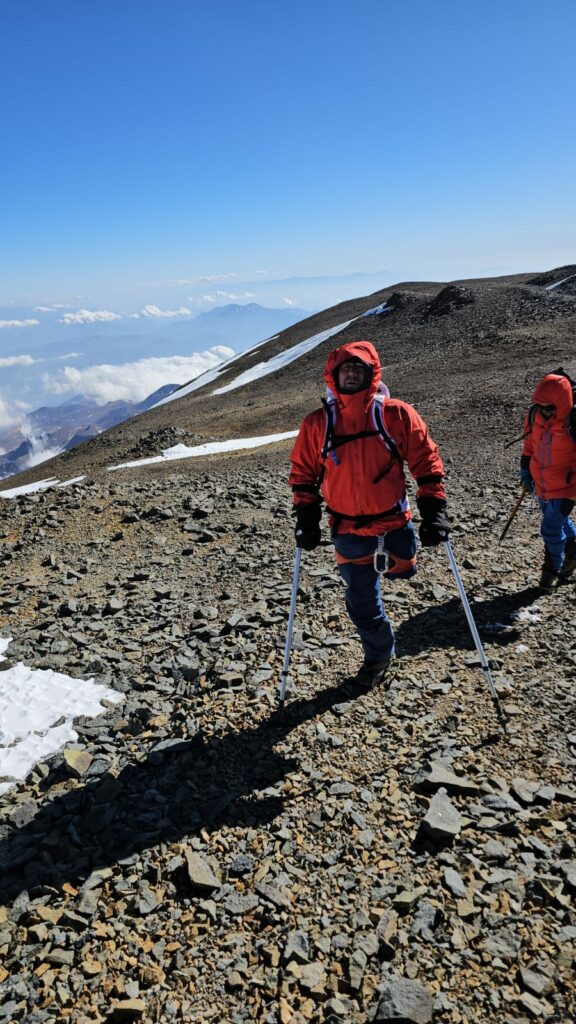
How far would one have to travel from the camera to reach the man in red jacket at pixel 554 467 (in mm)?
7180

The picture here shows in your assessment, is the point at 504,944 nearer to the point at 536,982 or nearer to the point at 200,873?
the point at 536,982

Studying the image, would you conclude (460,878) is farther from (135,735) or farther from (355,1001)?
(135,735)

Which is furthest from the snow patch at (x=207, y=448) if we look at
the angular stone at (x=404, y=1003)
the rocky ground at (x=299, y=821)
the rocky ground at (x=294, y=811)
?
the angular stone at (x=404, y=1003)

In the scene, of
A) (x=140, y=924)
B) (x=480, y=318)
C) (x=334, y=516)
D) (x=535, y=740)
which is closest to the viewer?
(x=140, y=924)

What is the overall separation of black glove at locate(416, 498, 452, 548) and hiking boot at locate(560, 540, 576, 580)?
3306 millimetres

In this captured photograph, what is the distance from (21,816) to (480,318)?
42.8 metres

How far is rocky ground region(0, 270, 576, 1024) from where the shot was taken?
3.35 metres

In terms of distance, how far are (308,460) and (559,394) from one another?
3.62 metres

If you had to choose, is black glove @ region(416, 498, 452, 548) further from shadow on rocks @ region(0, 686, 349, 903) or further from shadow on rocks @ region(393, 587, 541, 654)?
shadow on rocks @ region(0, 686, 349, 903)

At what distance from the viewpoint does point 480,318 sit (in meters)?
40.8

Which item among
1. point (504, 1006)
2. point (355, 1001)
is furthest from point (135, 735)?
point (504, 1006)

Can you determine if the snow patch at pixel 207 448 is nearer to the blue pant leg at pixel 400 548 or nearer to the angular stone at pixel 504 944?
the blue pant leg at pixel 400 548

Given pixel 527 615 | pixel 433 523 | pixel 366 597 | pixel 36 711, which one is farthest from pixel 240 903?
pixel 527 615

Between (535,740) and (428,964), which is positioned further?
(535,740)
